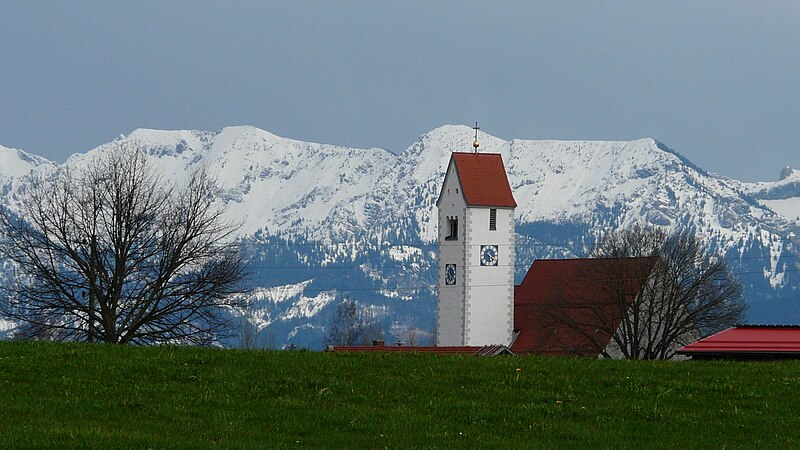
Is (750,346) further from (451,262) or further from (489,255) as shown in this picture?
(451,262)

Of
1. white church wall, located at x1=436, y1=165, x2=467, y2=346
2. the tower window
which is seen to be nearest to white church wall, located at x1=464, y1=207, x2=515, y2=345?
white church wall, located at x1=436, y1=165, x2=467, y2=346

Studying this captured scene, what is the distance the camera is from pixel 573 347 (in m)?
91.9

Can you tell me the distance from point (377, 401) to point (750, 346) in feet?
45.3

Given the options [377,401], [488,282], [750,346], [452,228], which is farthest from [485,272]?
[377,401]

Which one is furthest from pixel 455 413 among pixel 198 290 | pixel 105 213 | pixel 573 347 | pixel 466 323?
pixel 466 323

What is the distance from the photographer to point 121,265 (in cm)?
5894

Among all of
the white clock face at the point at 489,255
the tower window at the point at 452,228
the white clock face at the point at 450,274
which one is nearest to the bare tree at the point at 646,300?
the white clock face at the point at 489,255

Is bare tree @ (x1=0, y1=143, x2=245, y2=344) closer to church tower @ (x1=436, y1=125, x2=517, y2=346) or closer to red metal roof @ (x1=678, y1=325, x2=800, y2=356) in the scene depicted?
red metal roof @ (x1=678, y1=325, x2=800, y2=356)

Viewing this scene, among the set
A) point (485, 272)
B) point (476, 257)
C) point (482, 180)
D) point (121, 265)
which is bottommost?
point (121, 265)

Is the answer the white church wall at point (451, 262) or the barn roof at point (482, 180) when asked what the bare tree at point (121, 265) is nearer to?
the white church wall at point (451, 262)

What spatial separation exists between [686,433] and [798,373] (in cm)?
643

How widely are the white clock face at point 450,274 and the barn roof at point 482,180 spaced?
202 inches

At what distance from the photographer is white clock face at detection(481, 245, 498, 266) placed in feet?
346

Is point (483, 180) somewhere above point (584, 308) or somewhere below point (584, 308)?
above
